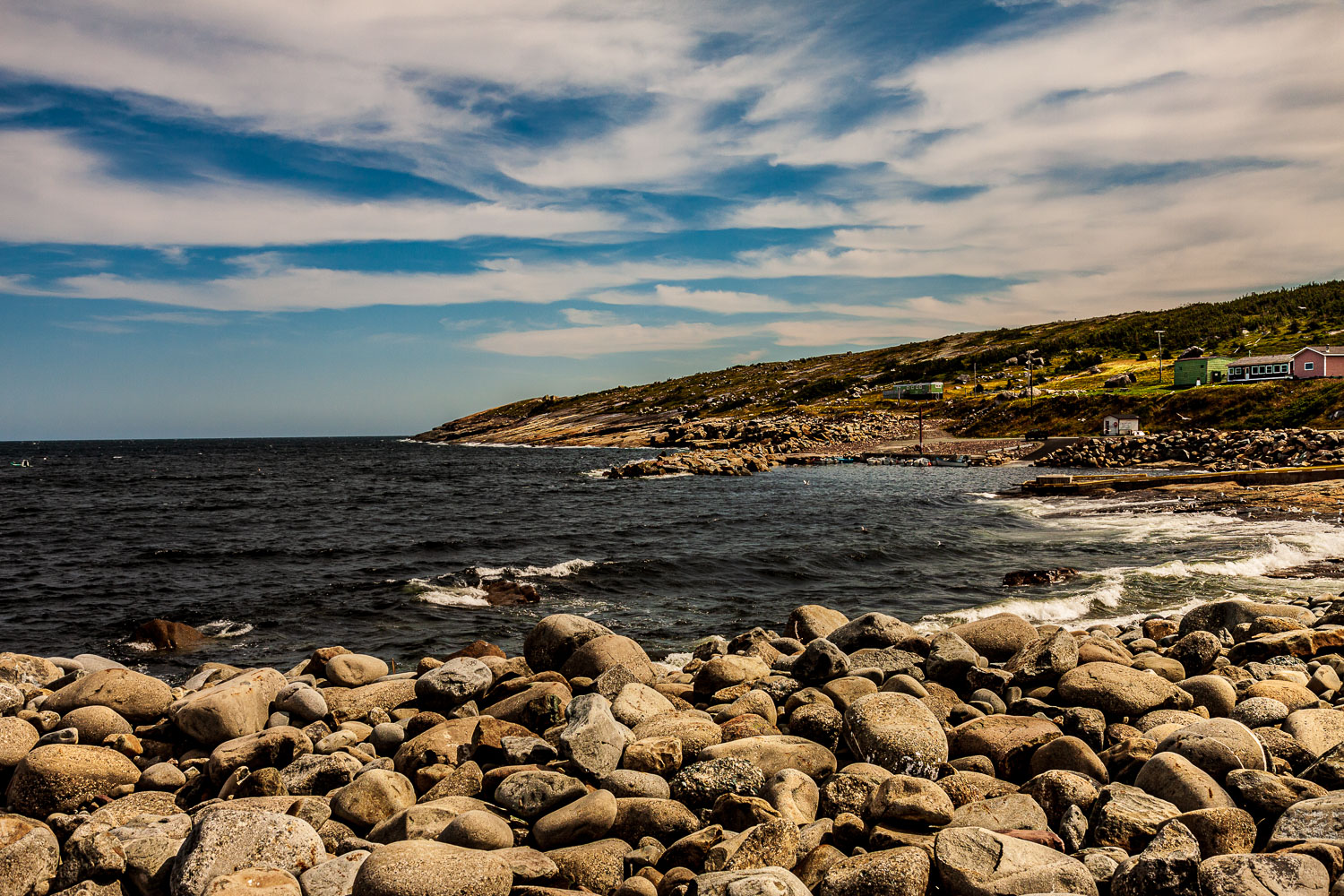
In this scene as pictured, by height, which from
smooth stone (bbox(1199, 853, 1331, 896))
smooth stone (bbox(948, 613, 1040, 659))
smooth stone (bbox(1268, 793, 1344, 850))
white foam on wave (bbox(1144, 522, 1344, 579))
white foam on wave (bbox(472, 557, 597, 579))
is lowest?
white foam on wave (bbox(1144, 522, 1344, 579))

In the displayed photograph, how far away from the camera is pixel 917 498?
40.2 meters

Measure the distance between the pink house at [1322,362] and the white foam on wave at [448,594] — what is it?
80.7m

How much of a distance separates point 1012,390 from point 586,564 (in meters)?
89.0

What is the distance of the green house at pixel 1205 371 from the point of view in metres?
76.9

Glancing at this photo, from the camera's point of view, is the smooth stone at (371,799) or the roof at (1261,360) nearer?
the smooth stone at (371,799)

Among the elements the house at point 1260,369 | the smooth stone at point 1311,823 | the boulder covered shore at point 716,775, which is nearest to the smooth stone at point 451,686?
the boulder covered shore at point 716,775

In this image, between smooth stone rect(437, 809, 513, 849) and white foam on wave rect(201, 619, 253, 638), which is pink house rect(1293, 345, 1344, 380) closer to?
white foam on wave rect(201, 619, 253, 638)

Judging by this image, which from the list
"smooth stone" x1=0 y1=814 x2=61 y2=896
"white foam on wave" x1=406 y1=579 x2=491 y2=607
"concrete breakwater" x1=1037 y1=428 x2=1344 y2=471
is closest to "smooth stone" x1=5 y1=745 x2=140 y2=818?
"smooth stone" x1=0 y1=814 x2=61 y2=896

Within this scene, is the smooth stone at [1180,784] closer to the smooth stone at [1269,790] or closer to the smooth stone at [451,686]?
the smooth stone at [1269,790]

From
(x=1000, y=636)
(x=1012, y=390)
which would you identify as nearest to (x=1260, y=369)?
(x=1012, y=390)

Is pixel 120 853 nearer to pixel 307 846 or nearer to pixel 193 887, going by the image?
pixel 193 887

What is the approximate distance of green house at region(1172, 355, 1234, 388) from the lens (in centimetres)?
7688

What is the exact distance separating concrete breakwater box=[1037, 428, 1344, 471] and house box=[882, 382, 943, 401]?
4634 centimetres

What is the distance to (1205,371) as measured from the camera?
77188 mm
